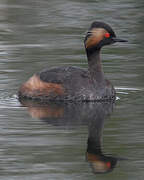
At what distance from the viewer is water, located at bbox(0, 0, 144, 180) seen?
9.53 meters

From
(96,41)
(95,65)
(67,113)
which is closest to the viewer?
(67,113)

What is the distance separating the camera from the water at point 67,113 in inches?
375

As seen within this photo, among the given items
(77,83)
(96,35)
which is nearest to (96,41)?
(96,35)

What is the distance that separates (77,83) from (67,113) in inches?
43.1

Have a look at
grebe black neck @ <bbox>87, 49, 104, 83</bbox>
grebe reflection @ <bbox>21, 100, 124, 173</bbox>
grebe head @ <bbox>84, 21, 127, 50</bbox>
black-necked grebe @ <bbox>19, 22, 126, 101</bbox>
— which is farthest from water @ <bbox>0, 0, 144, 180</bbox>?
grebe head @ <bbox>84, 21, 127, 50</bbox>

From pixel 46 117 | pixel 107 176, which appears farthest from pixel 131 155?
pixel 46 117

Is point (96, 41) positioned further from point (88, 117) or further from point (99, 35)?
point (88, 117)

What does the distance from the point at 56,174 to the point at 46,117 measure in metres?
3.15

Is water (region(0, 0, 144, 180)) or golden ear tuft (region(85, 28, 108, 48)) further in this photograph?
golden ear tuft (region(85, 28, 108, 48))

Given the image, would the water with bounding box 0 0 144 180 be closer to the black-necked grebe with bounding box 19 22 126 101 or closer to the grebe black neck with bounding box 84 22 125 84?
the black-necked grebe with bounding box 19 22 126 101

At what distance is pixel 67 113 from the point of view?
12.6 meters

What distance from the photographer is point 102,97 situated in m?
13.6

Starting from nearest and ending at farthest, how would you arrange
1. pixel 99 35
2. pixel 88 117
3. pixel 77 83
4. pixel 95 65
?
pixel 88 117 < pixel 77 83 < pixel 99 35 < pixel 95 65

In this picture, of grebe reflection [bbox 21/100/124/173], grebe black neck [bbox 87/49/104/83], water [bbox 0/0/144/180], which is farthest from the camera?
grebe black neck [bbox 87/49/104/83]
